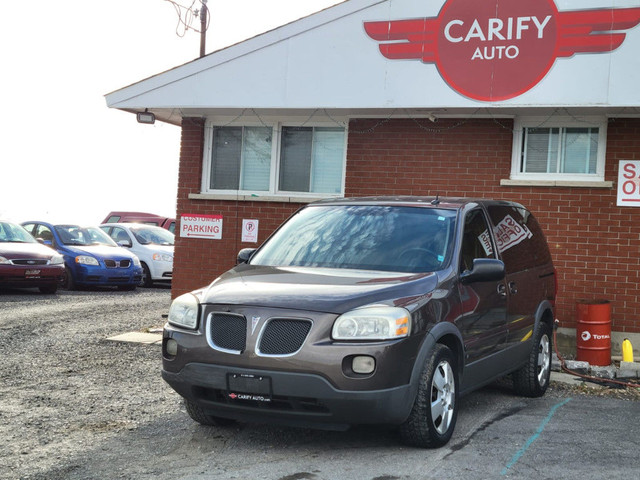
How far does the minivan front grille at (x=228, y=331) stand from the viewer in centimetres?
530

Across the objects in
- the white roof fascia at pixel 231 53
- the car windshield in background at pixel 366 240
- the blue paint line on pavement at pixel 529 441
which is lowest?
the blue paint line on pavement at pixel 529 441

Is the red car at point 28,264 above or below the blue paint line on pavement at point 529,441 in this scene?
above

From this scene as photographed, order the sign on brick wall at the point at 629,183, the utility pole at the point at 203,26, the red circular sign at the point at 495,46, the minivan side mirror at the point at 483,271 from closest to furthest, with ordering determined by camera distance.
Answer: the minivan side mirror at the point at 483,271
the red circular sign at the point at 495,46
the sign on brick wall at the point at 629,183
the utility pole at the point at 203,26

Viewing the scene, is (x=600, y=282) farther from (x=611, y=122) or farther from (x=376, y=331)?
(x=376, y=331)

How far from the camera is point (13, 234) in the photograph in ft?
58.9

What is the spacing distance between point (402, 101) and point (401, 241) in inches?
180

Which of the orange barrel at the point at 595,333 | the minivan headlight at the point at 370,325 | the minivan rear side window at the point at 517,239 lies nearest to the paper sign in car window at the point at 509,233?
the minivan rear side window at the point at 517,239

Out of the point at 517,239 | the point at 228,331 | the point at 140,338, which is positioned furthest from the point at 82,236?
the point at 228,331

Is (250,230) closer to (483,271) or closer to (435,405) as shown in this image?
(483,271)

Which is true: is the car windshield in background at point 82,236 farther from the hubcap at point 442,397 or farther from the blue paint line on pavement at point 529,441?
the hubcap at point 442,397

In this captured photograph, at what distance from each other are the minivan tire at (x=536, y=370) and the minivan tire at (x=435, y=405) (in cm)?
200

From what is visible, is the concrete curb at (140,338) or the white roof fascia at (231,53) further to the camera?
the white roof fascia at (231,53)

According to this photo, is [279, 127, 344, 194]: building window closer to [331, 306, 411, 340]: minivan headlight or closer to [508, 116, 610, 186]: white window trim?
[508, 116, 610, 186]: white window trim

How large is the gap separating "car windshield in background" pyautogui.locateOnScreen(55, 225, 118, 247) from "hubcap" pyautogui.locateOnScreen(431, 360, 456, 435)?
15.1 m
